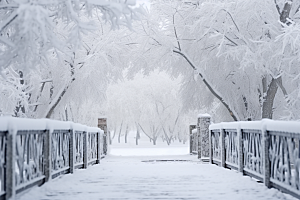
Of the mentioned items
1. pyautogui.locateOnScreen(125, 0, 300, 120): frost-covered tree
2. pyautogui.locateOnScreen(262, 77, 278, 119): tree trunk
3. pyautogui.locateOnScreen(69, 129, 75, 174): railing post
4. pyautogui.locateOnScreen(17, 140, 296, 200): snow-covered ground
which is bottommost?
pyautogui.locateOnScreen(17, 140, 296, 200): snow-covered ground

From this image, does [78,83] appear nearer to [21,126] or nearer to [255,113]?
[255,113]

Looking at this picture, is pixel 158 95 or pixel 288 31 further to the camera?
pixel 158 95

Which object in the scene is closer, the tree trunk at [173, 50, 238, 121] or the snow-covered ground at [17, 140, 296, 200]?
the snow-covered ground at [17, 140, 296, 200]

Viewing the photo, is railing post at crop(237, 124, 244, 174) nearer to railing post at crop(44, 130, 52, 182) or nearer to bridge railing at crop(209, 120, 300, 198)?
bridge railing at crop(209, 120, 300, 198)

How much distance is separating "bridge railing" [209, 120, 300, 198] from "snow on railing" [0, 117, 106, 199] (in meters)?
3.74

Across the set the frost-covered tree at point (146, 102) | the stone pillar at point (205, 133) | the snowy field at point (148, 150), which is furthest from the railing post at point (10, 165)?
the frost-covered tree at point (146, 102)

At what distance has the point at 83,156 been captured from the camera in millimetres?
11703

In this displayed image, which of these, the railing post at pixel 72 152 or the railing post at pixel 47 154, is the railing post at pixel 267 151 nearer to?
the railing post at pixel 47 154

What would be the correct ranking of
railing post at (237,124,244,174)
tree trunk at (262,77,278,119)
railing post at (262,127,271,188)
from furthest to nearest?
tree trunk at (262,77,278,119) < railing post at (237,124,244,174) < railing post at (262,127,271,188)

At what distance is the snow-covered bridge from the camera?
5785 mm

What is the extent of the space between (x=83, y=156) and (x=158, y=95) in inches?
1426

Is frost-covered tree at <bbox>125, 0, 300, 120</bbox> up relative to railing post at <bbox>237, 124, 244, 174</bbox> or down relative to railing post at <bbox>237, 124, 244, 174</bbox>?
up

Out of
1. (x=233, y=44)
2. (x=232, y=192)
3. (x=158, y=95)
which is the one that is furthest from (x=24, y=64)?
(x=158, y=95)

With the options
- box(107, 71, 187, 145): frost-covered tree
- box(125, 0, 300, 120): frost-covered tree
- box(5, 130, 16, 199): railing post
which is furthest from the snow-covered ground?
box(107, 71, 187, 145): frost-covered tree
